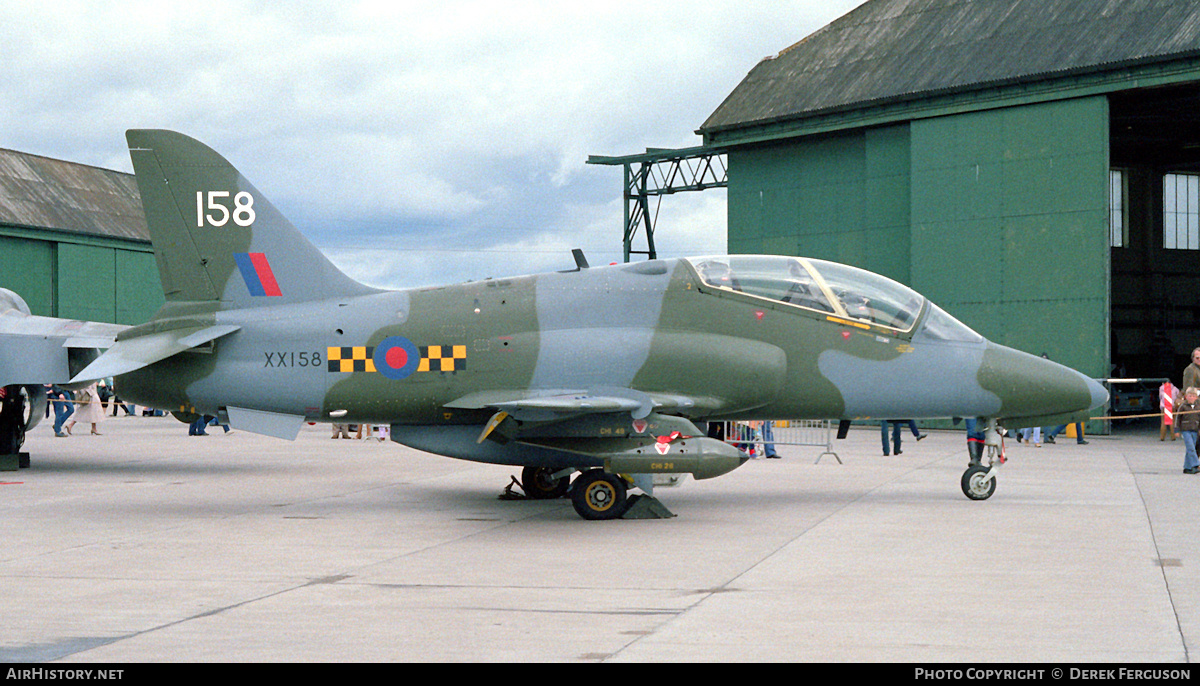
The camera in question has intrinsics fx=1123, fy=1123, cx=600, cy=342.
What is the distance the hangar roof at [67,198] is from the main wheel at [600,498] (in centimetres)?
4680

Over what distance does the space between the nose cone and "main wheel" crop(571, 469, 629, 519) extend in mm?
4151

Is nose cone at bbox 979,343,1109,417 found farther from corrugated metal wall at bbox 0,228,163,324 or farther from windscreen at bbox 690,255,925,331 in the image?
corrugated metal wall at bbox 0,228,163,324

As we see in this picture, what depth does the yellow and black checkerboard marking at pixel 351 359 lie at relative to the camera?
39.4ft

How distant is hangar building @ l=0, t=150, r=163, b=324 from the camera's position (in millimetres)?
51312

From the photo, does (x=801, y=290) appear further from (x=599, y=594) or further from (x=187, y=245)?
(x=187, y=245)

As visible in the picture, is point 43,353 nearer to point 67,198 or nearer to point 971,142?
point 971,142

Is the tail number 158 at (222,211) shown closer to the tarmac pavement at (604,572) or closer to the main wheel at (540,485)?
the tarmac pavement at (604,572)

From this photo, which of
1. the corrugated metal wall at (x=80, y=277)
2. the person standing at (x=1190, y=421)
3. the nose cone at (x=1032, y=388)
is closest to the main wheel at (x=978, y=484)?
the nose cone at (x=1032, y=388)

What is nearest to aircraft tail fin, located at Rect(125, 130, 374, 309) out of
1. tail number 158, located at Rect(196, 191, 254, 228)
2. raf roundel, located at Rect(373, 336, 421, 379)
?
tail number 158, located at Rect(196, 191, 254, 228)

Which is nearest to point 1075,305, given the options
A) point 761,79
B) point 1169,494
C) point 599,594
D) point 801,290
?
point 761,79

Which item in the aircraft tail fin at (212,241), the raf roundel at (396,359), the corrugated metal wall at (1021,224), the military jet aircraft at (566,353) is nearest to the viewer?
the military jet aircraft at (566,353)

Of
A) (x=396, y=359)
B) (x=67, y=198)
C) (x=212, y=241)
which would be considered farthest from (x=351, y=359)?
(x=67, y=198)

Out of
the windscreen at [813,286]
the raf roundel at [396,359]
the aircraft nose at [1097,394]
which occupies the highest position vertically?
the windscreen at [813,286]

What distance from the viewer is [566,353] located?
1187 centimetres
